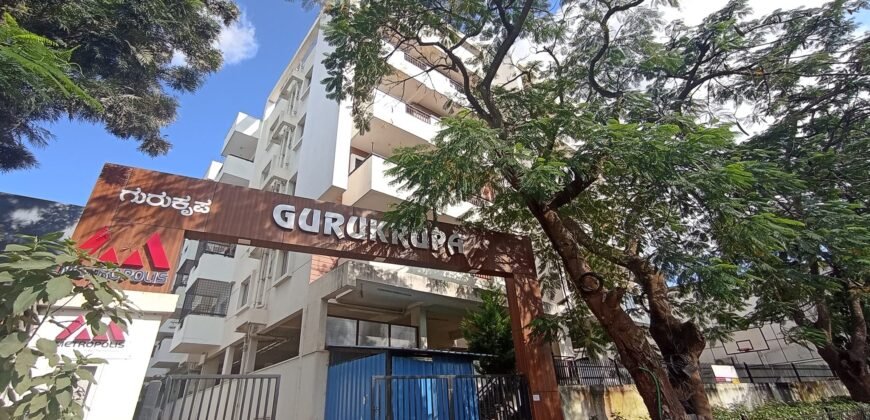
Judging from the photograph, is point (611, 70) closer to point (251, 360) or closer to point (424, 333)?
point (424, 333)

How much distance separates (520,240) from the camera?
9195mm

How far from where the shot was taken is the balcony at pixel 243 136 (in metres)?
21.7

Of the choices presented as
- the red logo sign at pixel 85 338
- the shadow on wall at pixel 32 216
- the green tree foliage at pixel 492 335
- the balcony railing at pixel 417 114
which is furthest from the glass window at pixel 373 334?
the balcony railing at pixel 417 114

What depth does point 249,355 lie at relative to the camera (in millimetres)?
12445

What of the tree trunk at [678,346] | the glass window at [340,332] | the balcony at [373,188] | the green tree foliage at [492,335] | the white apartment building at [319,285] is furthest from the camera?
the balcony at [373,188]

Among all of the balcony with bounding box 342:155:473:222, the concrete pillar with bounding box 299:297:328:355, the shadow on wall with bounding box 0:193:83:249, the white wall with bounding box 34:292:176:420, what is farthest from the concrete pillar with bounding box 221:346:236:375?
the white wall with bounding box 34:292:176:420

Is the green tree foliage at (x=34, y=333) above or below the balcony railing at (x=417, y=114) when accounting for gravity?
below

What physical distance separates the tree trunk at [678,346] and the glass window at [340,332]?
6.88m

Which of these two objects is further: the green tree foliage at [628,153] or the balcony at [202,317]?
the balcony at [202,317]

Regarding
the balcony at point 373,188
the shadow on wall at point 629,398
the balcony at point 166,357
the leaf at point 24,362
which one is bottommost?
the shadow on wall at point 629,398

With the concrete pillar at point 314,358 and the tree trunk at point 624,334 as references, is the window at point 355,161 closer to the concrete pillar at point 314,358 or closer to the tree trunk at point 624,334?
the concrete pillar at point 314,358

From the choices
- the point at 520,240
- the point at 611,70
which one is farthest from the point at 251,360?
the point at 611,70

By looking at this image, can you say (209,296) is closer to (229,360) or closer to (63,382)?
(229,360)

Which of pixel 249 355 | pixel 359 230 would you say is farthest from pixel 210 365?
pixel 359 230
